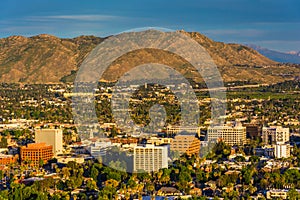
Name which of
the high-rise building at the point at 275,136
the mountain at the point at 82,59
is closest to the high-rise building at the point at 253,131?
the high-rise building at the point at 275,136

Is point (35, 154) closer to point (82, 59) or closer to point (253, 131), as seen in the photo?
point (253, 131)

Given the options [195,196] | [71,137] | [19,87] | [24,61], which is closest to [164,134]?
[71,137]

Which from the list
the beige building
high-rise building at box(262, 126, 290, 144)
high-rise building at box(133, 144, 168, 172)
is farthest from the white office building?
high-rise building at box(262, 126, 290, 144)

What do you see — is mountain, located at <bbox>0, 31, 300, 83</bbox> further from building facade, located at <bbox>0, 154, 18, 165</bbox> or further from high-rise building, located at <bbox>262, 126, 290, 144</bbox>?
building facade, located at <bbox>0, 154, 18, 165</bbox>

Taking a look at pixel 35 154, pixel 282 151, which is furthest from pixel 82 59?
pixel 282 151

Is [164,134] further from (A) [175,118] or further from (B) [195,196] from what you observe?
(B) [195,196]

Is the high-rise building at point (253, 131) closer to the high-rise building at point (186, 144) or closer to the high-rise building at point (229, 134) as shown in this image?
the high-rise building at point (229, 134)
